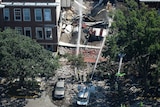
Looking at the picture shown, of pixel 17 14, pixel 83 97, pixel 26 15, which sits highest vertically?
pixel 17 14

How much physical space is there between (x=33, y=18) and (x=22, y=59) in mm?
10058

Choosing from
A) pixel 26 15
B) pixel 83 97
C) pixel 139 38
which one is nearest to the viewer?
pixel 139 38

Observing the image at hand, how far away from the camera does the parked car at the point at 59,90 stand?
1884 inches

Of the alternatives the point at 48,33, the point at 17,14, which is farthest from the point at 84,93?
the point at 17,14

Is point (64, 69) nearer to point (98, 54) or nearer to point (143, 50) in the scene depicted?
point (98, 54)

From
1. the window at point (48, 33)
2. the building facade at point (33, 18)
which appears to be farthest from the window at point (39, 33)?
the window at point (48, 33)

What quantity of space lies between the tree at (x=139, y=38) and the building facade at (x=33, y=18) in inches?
372

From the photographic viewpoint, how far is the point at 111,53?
46562 mm

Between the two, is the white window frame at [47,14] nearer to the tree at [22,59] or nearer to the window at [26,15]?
the window at [26,15]

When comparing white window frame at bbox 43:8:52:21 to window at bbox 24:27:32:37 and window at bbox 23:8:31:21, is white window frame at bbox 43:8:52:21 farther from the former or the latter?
window at bbox 24:27:32:37

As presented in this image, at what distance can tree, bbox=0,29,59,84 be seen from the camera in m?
45.0

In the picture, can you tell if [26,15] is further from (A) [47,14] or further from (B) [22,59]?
(B) [22,59]

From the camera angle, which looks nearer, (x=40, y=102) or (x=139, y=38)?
(x=139, y=38)

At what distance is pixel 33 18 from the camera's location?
2136 inches
